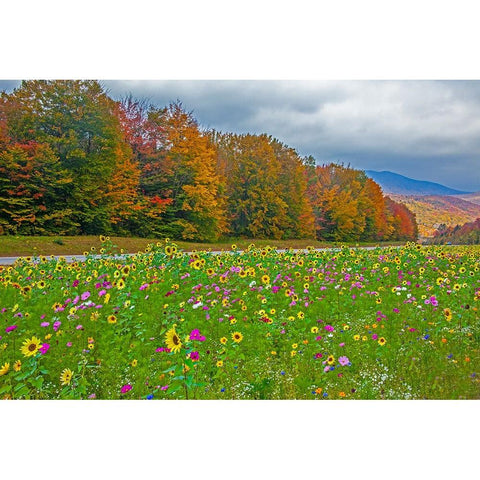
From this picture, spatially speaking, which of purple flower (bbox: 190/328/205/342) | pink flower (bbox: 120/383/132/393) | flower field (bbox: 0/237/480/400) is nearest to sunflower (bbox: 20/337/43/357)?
flower field (bbox: 0/237/480/400)

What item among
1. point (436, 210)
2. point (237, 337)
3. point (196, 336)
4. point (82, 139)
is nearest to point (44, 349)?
point (196, 336)

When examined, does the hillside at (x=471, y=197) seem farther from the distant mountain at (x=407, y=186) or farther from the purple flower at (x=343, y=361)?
the purple flower at (x=343, y=361)

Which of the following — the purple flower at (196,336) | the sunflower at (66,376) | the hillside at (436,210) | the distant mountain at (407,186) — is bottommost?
the sunflower at (66,376)

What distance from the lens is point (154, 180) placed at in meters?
5.35

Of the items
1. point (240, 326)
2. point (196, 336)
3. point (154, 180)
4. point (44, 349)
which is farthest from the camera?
point (154, 180)

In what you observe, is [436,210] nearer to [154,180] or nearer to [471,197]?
[471,197]

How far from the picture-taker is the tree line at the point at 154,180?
201 inches

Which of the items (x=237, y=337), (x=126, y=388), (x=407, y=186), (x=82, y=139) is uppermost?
(x=82, y=139)

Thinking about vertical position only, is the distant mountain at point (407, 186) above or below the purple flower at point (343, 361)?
above

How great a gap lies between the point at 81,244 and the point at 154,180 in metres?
1.21

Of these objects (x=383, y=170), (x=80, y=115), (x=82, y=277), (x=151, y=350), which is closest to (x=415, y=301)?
(x=383, y=170)

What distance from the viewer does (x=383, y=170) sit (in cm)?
529

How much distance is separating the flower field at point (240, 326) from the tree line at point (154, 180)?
407 millimetres

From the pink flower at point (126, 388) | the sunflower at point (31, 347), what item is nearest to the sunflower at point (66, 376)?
the sunflower at point (31, 347)
